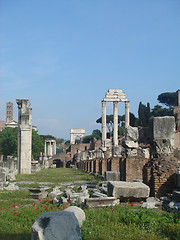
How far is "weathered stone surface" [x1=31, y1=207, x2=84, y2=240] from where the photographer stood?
3.59m

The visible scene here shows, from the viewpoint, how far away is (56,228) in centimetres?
363

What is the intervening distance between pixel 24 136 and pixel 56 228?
1690 cm

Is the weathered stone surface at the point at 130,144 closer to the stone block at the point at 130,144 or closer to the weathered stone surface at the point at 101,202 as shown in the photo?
the stone block at the point at 130,144

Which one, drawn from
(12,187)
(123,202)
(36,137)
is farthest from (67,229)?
(36,137)

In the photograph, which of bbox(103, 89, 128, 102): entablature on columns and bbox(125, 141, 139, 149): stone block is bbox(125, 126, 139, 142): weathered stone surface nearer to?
bbox(125, 141, 139, 149): stone block

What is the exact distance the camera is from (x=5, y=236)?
4.79 meters

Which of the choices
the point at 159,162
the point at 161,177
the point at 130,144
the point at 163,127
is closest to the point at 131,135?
the point at 130,144

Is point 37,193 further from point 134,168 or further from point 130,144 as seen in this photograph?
point 130,144

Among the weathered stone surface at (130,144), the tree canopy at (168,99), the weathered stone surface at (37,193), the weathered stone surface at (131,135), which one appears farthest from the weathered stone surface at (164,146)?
the tree canopy at (168,99)

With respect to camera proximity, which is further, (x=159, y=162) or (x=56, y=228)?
(x=159, y=162)

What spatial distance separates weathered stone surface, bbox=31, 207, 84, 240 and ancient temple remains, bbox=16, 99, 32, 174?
1665 centimetres

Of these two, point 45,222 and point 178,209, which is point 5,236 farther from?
point 178,209

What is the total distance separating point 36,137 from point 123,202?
48046mm

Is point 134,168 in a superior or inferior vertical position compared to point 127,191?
superior
